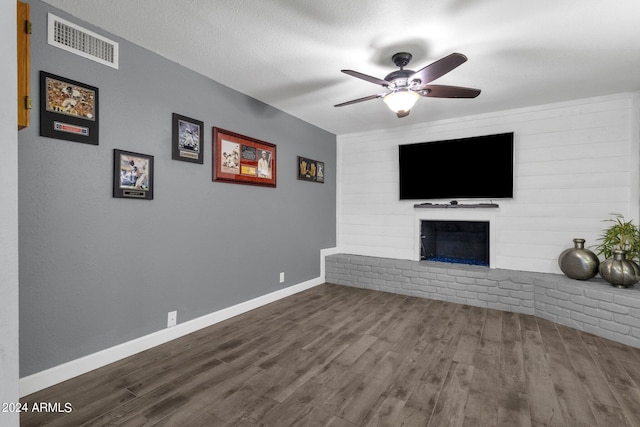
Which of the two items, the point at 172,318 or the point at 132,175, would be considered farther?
the point at 172,318

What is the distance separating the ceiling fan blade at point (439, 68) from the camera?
206 centimetres

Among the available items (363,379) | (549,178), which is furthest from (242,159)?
(549,178)

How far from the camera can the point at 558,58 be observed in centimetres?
271

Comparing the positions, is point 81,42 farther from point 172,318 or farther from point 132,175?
point 172,318

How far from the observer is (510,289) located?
146 inches

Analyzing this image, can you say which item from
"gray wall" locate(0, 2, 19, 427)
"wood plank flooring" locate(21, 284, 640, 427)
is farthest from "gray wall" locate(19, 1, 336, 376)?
"gray wall" locate(0, 2, 19, 427)

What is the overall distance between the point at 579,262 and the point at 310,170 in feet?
11.7

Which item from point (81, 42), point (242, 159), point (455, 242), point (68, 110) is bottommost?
point (455, 242)

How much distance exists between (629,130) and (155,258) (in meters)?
5.34

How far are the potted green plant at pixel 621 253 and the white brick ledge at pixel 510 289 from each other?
12 centimetres

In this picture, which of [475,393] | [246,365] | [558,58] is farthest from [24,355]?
[558,58]

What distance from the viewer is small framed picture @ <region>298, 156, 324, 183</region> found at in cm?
451

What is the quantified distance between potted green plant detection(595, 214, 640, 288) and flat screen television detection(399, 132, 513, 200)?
44.5 inches

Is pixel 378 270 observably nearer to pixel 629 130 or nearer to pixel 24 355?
pixel 629 130
